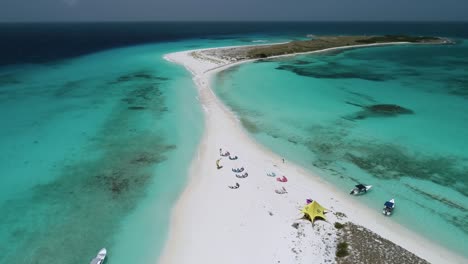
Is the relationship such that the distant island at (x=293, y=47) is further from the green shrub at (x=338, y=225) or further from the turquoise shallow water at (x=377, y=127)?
the green shrub at (x=338, y=225)

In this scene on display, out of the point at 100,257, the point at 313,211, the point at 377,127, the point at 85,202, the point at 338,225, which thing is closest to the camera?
the point at 100,257

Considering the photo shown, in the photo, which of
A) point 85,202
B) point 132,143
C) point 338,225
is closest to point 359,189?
point 338,225

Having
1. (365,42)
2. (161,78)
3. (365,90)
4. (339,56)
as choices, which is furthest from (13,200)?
(365,42)

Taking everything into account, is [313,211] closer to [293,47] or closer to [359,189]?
[359,189]

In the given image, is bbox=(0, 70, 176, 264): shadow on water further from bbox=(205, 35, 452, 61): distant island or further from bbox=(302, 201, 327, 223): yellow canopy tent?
bbox=(205, 35, 452, 61): distant island

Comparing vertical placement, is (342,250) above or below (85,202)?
below

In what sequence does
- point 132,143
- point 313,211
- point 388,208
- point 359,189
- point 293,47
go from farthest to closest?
point 293,47
point 132,143
point 359,189
point 388,208
point 313,211

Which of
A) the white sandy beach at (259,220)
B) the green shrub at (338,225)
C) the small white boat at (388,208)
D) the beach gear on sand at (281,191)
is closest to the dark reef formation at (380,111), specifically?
the white sandy beach at (259,220)
